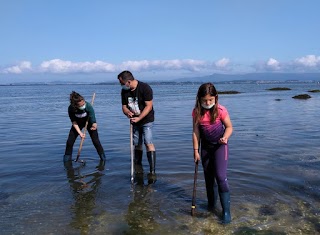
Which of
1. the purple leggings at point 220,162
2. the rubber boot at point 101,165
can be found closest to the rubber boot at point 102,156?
the rubber boot at point 101,165

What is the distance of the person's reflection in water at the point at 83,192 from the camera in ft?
21.0

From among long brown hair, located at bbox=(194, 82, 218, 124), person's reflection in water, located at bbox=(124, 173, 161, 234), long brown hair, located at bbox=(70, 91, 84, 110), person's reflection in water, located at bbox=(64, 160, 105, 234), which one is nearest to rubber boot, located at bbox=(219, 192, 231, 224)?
person's reflection in water, located at bbox=(124, 173, 161, 234)

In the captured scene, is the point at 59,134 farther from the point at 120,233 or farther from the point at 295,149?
the point at 120,233

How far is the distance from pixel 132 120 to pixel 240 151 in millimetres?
4613

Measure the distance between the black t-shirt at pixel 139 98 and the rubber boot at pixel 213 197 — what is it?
9.21 ft

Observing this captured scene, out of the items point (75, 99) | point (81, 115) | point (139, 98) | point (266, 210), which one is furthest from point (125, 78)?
point (266, 210)

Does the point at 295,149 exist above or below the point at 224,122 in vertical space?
below

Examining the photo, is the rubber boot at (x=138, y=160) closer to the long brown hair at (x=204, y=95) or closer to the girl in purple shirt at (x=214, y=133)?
the girl in purple shirt at (x=214, y=133)

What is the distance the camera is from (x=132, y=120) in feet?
29.2

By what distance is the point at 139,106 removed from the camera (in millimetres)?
8906

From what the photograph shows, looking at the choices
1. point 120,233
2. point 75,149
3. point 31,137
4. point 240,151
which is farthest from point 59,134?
point 120,233

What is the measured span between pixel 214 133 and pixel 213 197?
1406mm

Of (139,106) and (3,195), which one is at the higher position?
(139,106)

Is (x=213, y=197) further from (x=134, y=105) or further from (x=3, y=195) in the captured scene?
(x=3, y=195)
